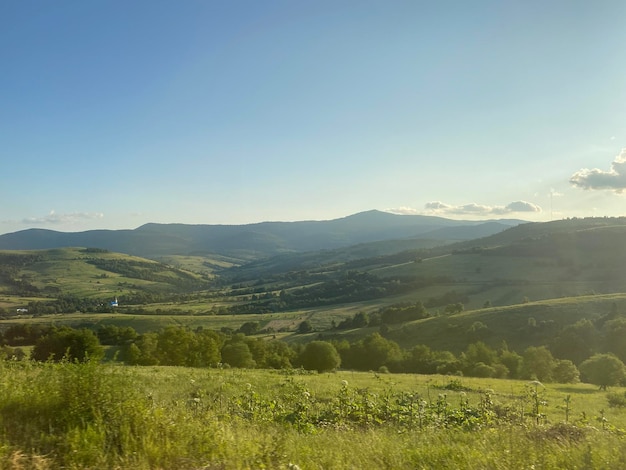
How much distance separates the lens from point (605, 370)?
4162 centimetres

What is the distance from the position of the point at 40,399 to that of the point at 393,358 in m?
70.3

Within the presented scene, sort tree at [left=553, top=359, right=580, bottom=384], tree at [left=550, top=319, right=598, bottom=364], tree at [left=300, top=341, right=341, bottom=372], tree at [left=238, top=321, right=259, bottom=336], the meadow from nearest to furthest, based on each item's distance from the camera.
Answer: the meadow → tree at [left=553, top=359, right=580, bottom=384] → tree at [left=300, top=341, right=341, bottom=372] → tree at [left=550, top=319, right=598, bottom=364] → tree at [left=238, top=321, right=259, bottom=336]

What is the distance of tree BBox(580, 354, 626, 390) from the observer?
40656 millimetres

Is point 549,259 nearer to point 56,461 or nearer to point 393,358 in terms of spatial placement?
point 393,358

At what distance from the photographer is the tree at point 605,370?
133 ft

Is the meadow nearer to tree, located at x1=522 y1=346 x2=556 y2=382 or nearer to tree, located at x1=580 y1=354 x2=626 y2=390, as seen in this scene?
tree, located at x1=580 y1=354 x2=626 y2=390

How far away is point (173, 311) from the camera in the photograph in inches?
7603

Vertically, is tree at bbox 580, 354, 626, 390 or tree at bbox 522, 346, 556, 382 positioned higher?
tree at bbox 580, 354, 626, 390

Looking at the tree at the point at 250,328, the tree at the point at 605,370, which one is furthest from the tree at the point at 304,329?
the tree at the point at 605,370

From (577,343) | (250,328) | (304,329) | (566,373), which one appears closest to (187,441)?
(566,373)

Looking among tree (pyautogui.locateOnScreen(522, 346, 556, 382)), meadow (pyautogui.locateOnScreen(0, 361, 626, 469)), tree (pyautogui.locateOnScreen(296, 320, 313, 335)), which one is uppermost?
meadow (pyautogui.locateOnScreen(0, 361, 626, 469))

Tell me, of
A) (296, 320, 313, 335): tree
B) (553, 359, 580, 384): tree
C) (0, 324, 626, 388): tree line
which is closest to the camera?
(553, 359, 580, 384): tree

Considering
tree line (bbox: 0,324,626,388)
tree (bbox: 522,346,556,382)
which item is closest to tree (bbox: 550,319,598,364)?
tree line (bbox: 0,324,626,388)

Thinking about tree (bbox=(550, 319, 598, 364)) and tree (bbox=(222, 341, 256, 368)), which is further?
tree (bbox=(550, 319, 598, 364))
